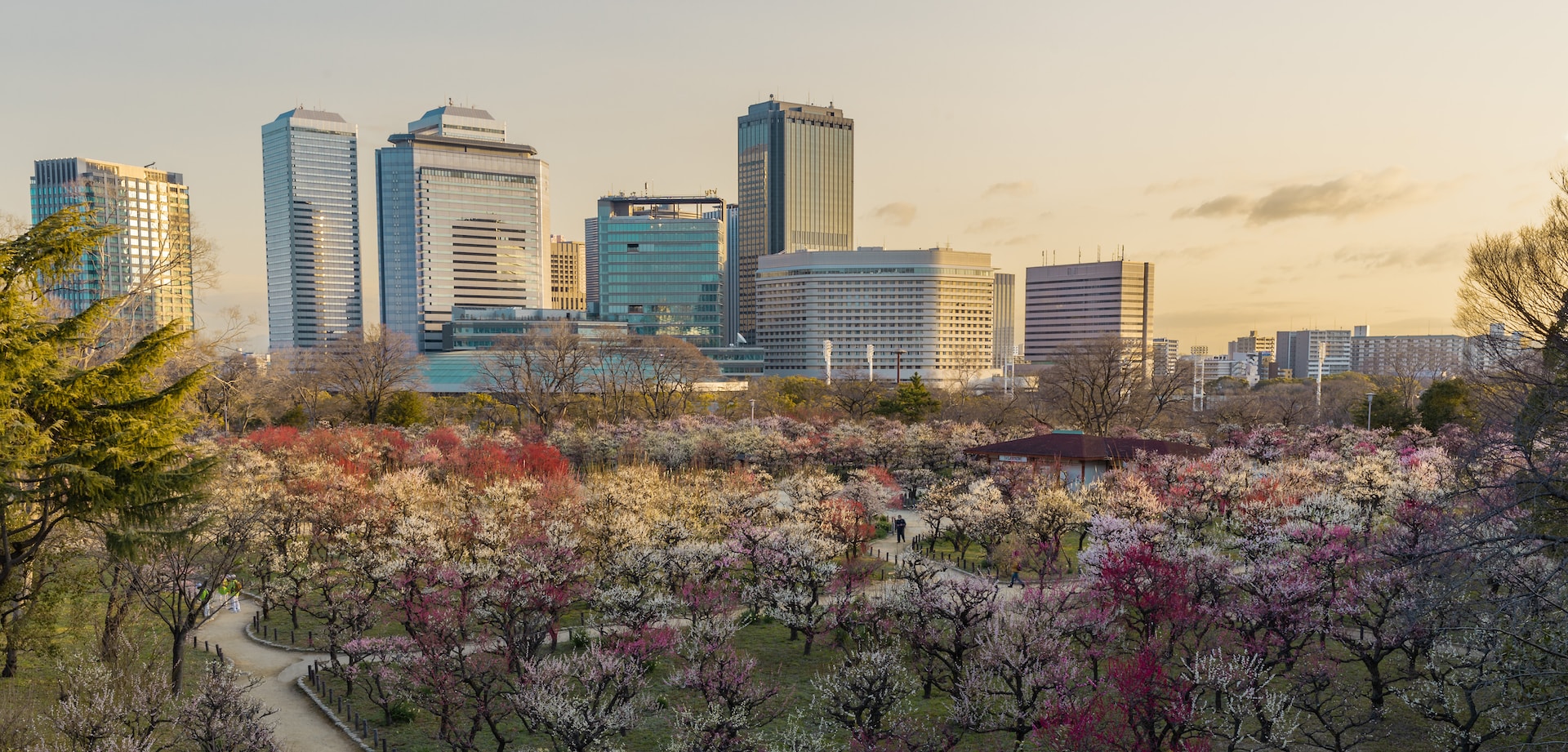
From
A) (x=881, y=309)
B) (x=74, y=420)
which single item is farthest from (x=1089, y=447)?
(x=881, y=309)

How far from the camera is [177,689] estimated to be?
62.5ft

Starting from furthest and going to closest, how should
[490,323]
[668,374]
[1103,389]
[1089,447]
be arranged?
[490,323]
[668,374]
[1103,389]
[1089,447]

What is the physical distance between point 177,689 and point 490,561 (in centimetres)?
700

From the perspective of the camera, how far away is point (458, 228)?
188m

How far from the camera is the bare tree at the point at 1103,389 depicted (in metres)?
57.7

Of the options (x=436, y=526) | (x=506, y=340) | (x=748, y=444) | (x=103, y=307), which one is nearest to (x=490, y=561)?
(x=436, y=526)

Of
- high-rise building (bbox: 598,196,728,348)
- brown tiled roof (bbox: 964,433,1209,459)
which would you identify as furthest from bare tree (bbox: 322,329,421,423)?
high-rise building (bbox: 598,196,728,348)

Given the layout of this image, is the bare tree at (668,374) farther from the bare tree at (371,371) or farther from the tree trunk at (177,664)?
the tree trunk at (177,664)

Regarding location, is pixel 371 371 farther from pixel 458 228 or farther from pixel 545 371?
pixel 458 228

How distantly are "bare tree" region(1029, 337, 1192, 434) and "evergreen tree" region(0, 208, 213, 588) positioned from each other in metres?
51.0

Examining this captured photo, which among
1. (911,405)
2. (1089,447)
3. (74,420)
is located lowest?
(1089,447)

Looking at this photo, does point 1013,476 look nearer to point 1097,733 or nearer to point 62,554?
point 1097,733

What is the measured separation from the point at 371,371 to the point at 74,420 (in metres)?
50.5

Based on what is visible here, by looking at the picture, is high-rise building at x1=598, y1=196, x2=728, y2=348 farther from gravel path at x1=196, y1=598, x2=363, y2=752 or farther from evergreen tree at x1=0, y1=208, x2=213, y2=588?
evergreen tree at x1=0, y1=208, x2=213, y2=588
